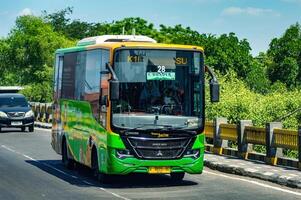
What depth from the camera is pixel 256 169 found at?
17.6 m

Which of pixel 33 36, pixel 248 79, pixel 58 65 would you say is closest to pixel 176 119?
pixel 58 65

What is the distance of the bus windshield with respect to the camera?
1515cm

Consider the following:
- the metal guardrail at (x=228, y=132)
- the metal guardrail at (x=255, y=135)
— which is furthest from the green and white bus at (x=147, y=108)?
the metal guardrail at (x=228, y=132)

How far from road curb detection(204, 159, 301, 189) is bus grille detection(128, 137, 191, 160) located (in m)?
2.17

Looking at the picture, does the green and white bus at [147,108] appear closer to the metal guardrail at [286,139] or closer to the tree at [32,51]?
the metal guardrail at [286,139]

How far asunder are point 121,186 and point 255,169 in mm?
3571

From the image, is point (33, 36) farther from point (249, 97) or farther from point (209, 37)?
point (249, 97)

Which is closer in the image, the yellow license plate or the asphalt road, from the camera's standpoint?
the asphalt road

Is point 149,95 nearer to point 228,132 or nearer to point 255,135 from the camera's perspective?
point 255,135

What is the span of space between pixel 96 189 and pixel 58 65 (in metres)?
6.14

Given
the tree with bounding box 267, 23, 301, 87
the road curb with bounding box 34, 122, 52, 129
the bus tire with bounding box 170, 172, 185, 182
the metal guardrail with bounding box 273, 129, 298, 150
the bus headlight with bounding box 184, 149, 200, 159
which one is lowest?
the bus tire with bounding box 170, 172, 185, 182

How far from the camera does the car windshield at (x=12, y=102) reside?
1501 inches

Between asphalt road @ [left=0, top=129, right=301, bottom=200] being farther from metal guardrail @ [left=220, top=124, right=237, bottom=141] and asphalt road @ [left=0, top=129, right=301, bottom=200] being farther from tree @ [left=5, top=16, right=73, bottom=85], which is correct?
tree @ [left=5, top=16, right=73, bottom=85]

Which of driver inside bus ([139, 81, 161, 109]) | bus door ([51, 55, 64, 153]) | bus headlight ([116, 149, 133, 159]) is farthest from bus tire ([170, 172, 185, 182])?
bus door ([51, 55, 64, 153])
